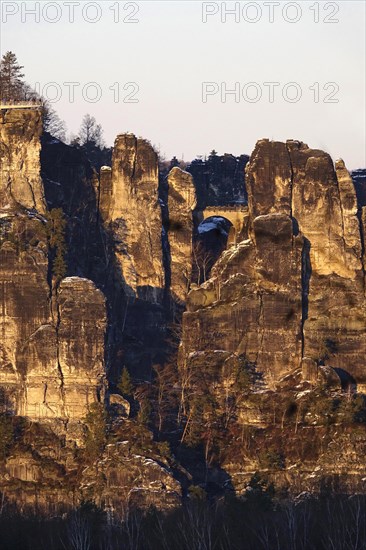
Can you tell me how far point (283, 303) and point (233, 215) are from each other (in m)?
7.86

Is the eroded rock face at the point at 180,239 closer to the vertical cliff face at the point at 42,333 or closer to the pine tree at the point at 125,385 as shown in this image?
the vertical cliff face at the point at 42,333

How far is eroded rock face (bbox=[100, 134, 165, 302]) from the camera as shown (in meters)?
117

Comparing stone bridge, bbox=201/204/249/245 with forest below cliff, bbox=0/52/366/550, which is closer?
forest below cliff, bbox=0/52/366/550

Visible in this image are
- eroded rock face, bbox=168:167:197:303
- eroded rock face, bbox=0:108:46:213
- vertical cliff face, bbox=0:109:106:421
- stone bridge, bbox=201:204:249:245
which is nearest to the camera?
vertical cliff face, bbox=0:109:106:421

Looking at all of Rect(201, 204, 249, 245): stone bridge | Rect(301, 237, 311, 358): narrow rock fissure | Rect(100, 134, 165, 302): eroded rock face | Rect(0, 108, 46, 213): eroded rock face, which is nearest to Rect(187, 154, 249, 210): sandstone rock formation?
Rect(201, 204, 249, 245): stone bridge

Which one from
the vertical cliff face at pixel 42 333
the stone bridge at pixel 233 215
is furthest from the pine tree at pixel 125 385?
the stone bridge at pixel 233 215

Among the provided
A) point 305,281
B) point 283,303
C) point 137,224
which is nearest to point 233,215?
point 137,224

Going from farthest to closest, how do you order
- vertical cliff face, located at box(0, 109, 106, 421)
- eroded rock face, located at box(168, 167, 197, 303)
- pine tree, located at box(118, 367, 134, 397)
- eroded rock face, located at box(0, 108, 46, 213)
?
1. eroded rock face, located at box(168, 167, 197, 303)
2. eroded rock face, located at box(0, 108, 46, 213)
3. pine tree, located at box(118, 367, 134, 397)
4. vertical cliff face, located at box(0, 109, 106, 421)

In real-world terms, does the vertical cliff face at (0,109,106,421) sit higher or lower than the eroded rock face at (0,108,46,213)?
lower

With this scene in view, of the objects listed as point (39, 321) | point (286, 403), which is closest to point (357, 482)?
point (286, 403)

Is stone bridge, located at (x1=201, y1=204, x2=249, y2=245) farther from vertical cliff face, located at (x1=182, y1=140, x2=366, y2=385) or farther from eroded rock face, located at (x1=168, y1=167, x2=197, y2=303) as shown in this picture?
vertical cliff face, located at (x1=182, y1=140, x2=366, y2=385)

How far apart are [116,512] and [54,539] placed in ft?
26.0

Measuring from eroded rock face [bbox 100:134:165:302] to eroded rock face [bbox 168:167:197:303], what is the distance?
891 mm

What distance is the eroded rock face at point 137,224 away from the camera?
117 meters
